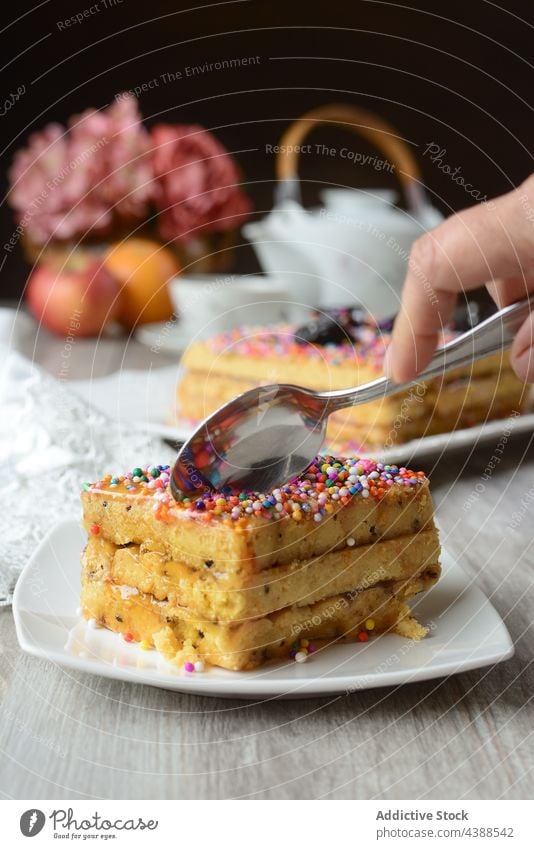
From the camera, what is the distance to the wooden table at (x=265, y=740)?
865 mm

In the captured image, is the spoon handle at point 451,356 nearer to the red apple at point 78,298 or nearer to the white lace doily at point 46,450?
the white lace doily at point 46,450

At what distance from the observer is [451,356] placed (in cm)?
118

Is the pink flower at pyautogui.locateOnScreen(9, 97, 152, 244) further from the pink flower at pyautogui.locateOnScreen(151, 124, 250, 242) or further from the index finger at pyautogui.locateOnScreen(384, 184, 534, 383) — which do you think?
the index finger at pyautogui.locateOnScreen(384, 184, 534, 383)

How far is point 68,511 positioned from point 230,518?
0.59 m

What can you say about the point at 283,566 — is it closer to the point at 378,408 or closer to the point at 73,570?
the point at 73,570

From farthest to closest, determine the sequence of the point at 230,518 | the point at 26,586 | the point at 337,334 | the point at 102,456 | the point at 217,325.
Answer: the point at 217,325, the point at 337,334, the point at 102,456, the point at 26,586, the point at 230,518

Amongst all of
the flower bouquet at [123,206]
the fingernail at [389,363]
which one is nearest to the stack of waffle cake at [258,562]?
the fingernail at [389,363]

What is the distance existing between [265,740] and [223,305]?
1.71 m

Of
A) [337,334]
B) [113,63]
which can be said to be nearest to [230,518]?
[337,334]

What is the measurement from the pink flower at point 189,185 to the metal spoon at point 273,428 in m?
1.90

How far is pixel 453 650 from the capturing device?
3.28 ft

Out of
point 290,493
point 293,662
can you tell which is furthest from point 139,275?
point 293,662

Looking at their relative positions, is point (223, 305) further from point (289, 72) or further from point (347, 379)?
point (289, 72)

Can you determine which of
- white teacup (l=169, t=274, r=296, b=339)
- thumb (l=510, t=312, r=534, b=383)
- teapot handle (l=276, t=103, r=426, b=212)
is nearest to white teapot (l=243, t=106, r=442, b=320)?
white teacup (l=169, t=274, r=296, b=339)
